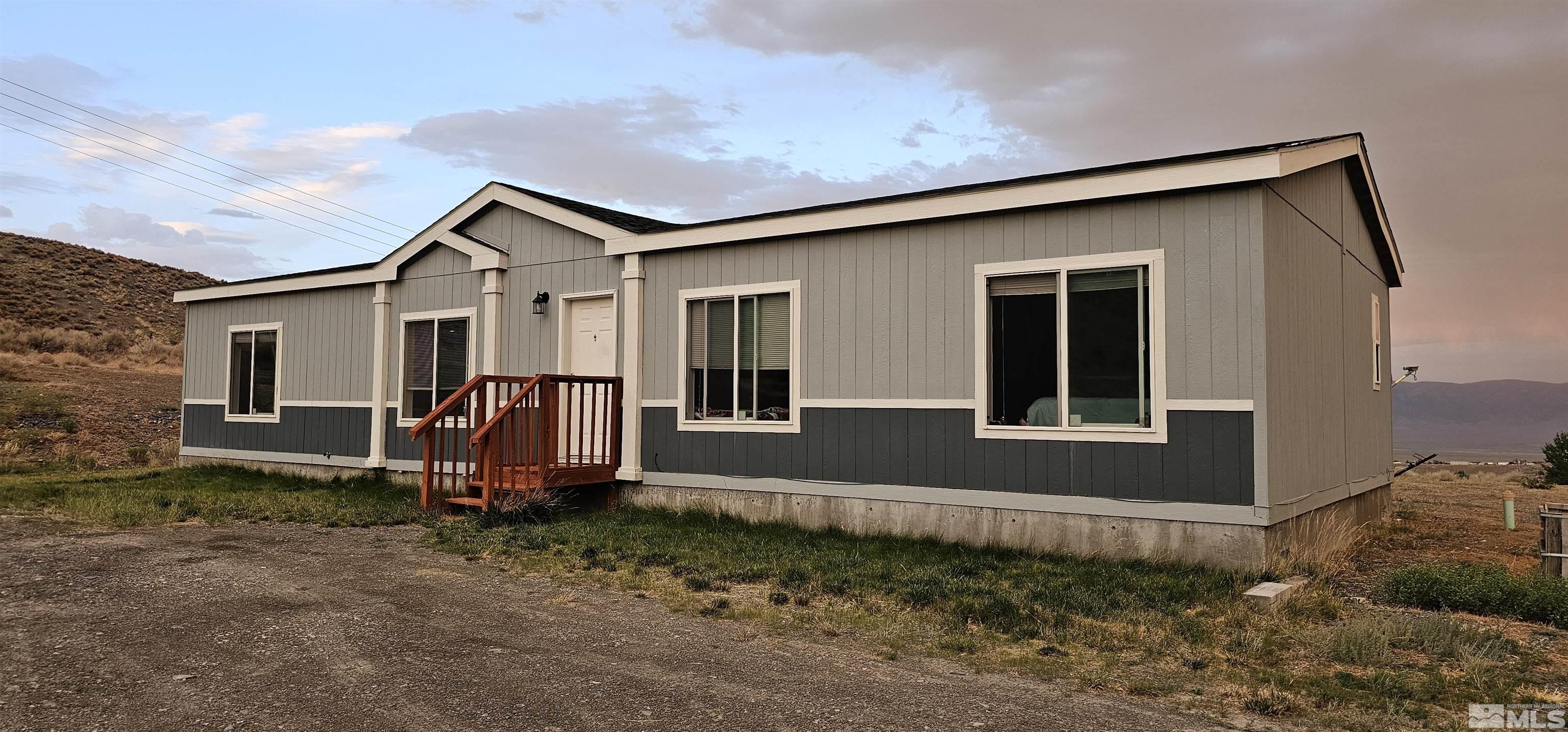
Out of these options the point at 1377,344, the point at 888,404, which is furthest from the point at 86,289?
the point at 1377,344

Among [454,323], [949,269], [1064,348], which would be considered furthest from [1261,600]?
[454,323]

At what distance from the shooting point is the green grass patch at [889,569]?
595 centimetres

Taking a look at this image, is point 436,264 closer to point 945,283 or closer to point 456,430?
point 456,430

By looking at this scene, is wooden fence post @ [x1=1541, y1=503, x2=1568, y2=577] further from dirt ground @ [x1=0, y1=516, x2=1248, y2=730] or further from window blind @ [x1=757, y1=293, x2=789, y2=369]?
window blind @ [x1=757, y1=293, x2=789, y2=369]

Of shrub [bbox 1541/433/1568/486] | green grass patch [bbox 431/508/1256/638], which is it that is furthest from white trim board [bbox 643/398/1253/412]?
shrub [bbox 1541/433/1568/486]

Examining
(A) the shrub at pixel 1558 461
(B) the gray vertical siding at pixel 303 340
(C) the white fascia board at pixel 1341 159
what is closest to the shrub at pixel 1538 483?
(A) the shrub at pixel 1558 461

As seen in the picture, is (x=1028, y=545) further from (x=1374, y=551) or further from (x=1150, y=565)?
(x=1374, y=551)

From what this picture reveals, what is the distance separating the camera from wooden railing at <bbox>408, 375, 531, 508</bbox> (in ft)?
32.0

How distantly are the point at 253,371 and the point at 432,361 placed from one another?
3899 millimetres

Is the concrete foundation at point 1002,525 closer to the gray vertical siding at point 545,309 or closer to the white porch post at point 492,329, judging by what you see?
the gray vertical siding at point 545,309

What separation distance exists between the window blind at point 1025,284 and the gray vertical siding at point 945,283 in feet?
0.51

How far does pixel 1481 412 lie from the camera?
504 feet

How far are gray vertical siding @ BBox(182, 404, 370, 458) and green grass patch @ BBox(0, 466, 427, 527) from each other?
17.1 inches

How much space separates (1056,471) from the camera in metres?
7.79
